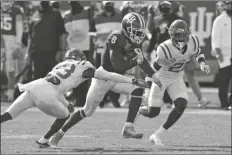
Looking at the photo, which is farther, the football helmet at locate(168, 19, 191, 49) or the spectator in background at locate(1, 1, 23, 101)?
the spectator in background at locate(1, 1, 23, 101)

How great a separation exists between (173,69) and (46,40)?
177 inches

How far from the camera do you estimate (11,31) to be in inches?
614

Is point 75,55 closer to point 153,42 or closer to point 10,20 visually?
point 153,42

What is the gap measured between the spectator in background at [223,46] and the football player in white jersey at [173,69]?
12.5 ft

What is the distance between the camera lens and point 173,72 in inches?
415

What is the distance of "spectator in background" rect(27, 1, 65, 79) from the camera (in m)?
14.4

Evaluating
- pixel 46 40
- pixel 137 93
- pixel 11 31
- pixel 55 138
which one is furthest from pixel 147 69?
pixel 11 31

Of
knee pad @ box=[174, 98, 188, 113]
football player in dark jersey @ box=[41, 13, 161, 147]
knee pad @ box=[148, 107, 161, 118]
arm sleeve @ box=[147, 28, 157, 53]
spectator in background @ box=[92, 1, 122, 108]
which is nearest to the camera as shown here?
football player in dark jersey @ box=[41, 13, 161, 147]

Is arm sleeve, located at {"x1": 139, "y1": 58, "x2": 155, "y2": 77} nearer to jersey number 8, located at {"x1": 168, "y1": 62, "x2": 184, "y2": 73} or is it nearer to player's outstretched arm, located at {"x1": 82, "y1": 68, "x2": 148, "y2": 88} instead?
jersey number 8, located at {"x1": 168, "y1": 62, "x2": 184, "y2": 73}

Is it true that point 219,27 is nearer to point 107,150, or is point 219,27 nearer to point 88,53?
point 88,53

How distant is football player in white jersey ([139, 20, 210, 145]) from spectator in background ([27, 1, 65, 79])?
4.10 metres

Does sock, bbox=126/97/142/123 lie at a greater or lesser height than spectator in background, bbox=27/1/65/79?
greater

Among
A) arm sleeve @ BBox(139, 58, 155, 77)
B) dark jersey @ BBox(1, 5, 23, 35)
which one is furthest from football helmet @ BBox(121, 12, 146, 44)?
dark jersey @ BBox(1, 5, 23, 35)

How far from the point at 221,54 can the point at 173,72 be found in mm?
4092
